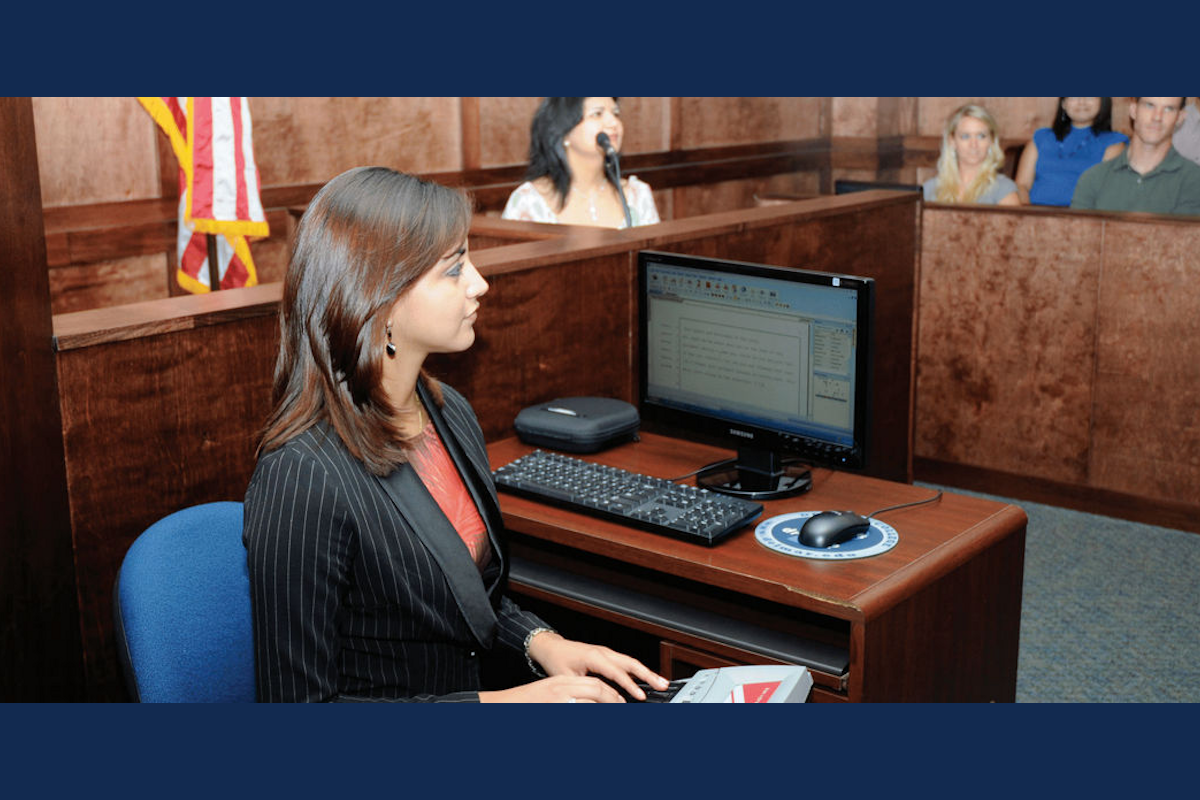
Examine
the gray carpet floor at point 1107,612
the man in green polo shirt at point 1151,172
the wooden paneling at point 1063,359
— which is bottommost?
the gray carpet floor at point 1107,612

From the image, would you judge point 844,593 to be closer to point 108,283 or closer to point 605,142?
point 605,142

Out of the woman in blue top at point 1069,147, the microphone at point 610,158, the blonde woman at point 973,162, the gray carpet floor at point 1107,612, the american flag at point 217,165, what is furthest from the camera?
the woman in blue top at point 1069,147

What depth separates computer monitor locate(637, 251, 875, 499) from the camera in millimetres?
2064

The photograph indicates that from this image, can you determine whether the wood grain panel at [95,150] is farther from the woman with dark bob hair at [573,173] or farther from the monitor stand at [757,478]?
the monitor stand at [757,478]

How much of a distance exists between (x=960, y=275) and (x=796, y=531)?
2.65 m

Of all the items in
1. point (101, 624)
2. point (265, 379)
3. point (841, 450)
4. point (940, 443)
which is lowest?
point (940, 443)

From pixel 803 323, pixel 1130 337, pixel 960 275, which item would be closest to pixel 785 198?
pixel 960 275

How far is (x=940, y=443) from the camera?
14.9ft

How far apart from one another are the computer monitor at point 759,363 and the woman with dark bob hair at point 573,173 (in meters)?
1.55

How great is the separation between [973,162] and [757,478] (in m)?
3.29

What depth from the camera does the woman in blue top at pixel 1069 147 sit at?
17.7 ft

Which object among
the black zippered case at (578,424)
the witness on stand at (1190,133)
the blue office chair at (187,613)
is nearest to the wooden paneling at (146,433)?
the blue office chair at (187,613)

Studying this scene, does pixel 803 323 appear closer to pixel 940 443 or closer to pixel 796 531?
pixel 796 531

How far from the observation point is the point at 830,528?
190cm
